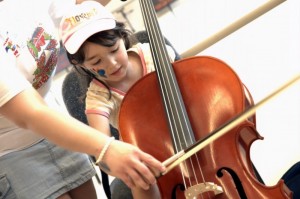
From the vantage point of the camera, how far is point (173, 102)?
2.74 feet

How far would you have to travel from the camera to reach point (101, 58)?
2.97ft

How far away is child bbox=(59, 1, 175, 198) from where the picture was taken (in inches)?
34.7

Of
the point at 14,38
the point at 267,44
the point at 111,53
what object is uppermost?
the point at 14,38

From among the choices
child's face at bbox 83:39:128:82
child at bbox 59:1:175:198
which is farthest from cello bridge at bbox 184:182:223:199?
child's face at bbox 83:39:128:82

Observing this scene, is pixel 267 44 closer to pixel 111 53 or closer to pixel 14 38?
pixel 111 53

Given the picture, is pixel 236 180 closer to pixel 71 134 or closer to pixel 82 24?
pixel 71 134

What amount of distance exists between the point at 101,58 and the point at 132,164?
0.38m

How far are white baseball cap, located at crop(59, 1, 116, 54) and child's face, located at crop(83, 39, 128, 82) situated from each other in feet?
0.10

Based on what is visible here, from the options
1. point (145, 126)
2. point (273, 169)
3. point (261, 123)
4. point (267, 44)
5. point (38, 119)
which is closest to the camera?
point (38, 119)

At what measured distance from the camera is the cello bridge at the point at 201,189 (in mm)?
688

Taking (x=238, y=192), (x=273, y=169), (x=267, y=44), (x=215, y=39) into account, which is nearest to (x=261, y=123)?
(x=273, y=169)

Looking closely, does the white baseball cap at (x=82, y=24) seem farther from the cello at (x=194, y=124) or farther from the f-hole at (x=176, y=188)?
the f-hole at (x=176, y=188)

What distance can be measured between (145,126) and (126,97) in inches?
3.6

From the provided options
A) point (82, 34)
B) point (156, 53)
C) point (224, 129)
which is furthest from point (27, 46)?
point (224, 129)
